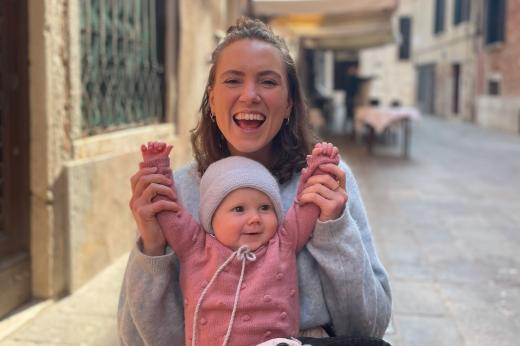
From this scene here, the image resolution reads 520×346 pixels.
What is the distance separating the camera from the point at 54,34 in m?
3.53

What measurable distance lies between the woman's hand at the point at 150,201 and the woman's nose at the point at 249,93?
34 centimetres

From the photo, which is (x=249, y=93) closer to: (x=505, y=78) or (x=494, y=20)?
(x=505, y=78)

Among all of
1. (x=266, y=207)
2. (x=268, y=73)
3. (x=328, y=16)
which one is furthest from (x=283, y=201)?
(x=328, y=16)

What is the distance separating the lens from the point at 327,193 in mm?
1579

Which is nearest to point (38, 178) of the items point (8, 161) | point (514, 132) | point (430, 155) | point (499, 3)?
point (8, 161)

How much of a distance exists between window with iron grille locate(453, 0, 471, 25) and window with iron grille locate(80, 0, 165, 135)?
19.5 meters

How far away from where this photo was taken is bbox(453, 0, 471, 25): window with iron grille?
22775mm

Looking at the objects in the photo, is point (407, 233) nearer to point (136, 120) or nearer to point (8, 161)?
point (136, 120)

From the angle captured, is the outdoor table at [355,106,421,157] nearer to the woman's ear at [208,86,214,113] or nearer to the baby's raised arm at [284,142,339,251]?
the woman's ear at [208,86,214,113]

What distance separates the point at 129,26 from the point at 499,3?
57.2ft

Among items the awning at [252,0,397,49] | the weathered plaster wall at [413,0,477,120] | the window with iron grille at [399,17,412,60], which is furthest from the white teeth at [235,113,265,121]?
the window with iron grille at [399,17,412,60]

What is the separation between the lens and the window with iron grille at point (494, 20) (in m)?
19.2

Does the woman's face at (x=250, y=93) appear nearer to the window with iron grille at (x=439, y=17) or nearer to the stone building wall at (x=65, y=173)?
the stone building wall at (x=65, y=173)

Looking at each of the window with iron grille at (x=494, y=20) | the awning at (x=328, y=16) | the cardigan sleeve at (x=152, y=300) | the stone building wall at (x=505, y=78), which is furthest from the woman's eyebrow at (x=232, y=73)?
the window with iron grille at (x=494, y=20)
